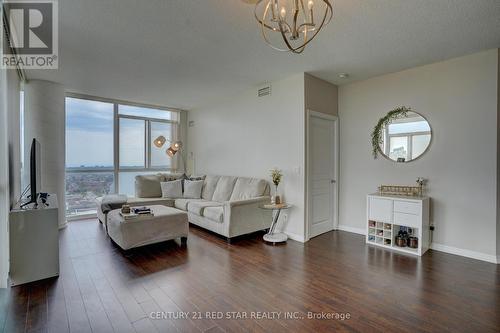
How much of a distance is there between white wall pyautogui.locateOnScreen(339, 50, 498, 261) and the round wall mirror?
9 cm

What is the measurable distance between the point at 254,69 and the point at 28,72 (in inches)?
144

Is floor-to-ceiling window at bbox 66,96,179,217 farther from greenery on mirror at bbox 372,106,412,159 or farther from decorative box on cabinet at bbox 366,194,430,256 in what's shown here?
decorative box on cabinet at bbox 366,194,430,256

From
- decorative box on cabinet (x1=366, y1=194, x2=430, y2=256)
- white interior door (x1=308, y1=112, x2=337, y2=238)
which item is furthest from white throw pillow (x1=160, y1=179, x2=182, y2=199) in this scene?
decorative box on cabinet (x1=366, y1=194, x2=430, y2=256)

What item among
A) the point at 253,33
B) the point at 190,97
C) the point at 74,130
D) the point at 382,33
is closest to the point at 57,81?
the point at 74,130

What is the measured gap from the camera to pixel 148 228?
349 centimetres

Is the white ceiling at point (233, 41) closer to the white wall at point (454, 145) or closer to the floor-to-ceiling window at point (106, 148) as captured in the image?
the white wall at point (454, 145)

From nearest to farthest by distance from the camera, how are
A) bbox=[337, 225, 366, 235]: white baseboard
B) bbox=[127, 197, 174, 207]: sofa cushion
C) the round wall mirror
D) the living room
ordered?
the living room < the round wall mirror < bbox=[337, 225, 366, 235]: white baseboard < bbox=[127, 197, 174, 207]: sofa cushion

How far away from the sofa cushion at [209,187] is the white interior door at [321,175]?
7.11 ft

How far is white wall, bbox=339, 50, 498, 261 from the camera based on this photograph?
3238 millimetres

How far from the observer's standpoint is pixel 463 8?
228 cm

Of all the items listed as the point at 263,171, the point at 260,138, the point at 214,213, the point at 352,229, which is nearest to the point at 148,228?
the point at 214,213

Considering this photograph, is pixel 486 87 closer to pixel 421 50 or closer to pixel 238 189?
pixel 421 50

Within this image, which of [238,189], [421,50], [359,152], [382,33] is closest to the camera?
[382,33]

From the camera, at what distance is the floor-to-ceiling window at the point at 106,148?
17.5ft
